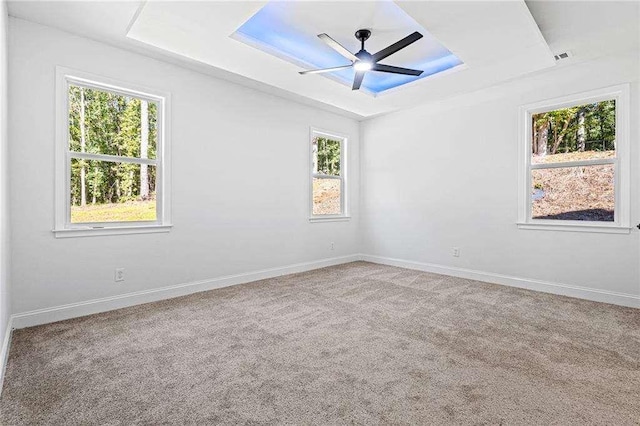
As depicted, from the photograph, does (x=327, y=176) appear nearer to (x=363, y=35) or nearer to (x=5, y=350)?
(x=363, y=35)

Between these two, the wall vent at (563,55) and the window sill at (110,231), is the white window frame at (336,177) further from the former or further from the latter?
the wall vent at (563,55)

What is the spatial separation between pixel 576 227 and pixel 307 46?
371cm

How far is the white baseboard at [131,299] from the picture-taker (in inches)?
110

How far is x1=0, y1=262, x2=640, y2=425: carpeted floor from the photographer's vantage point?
167 cm

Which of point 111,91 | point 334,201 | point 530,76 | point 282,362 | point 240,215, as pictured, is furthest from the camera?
point 334,201

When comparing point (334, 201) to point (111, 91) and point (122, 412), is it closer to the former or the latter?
point (111, 91)

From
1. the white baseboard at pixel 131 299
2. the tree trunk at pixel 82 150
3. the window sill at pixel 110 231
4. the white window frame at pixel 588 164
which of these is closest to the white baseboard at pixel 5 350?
the white baseboard at pixel 131 299

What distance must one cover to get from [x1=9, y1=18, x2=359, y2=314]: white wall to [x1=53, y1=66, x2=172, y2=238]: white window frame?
6 cm

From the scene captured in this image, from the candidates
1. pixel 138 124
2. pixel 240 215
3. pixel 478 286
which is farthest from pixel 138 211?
pixel 478 286

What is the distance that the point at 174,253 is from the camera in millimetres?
3676

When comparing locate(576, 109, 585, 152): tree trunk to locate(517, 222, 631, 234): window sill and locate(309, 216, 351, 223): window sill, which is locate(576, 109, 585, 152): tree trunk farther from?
locate(309, 216, 351, 223): window sill

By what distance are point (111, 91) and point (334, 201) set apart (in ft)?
11.8

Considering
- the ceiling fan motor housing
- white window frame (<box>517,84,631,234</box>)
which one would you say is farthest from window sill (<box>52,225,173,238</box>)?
white window frame (<box>517,84,631,234</box>)

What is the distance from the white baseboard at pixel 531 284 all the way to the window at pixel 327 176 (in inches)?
50.9
